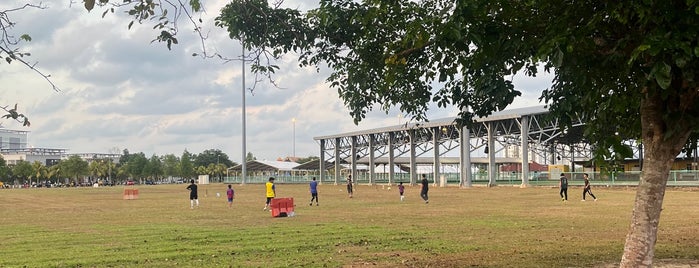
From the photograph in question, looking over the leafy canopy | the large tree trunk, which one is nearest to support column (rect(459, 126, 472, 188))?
the leafy canopy

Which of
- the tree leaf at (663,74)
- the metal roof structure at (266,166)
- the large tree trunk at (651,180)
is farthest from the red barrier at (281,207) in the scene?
the metal roof structure at (266,166)

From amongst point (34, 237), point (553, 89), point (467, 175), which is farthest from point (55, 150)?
point (553, 89)

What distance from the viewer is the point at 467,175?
60656 millimetres

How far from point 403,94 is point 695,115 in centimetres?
463

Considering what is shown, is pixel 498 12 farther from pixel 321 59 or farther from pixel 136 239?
pixel 136 239

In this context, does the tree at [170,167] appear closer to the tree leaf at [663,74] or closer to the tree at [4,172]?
the tree at [4,172]

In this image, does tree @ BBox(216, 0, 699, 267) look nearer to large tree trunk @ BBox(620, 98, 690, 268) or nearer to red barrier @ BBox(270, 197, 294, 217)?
large tree trunk @ BBox(620, 98, 690, 268)

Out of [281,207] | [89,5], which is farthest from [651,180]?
[281,207]

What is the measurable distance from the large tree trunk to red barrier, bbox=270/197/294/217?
51.9 feet

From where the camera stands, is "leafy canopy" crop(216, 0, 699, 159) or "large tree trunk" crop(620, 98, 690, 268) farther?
"large tree trunk" crop(620, 98, 690, 268)

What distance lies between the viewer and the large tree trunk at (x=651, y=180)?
25.8 feet

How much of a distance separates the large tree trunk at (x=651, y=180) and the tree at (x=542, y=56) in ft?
0.04

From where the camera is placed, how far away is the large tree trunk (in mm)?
7863

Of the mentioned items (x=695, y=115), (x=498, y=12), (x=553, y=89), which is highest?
(x=498, y=12)
